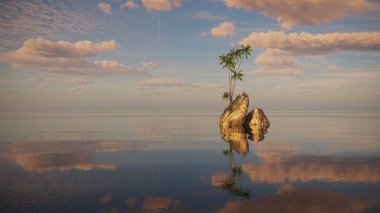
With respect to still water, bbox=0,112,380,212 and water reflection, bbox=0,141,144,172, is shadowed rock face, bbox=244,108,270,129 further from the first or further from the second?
water reflection, bbox=0,141,144,172

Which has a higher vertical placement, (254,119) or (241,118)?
(241,118)

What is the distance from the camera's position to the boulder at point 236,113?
89875 mm

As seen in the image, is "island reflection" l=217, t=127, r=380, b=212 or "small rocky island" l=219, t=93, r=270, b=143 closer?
"island reflection" l=217, t=127, r=380, b=212

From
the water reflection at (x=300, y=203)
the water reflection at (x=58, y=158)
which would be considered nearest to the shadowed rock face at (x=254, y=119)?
the water reflection at (x=58, y=158)

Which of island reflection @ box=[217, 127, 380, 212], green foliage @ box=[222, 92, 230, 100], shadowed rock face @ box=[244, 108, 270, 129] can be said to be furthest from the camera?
shadowed rock face @ box=[244, 108, 270, 129]

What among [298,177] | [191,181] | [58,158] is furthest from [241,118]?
[191,181]

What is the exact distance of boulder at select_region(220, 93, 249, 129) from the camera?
89.9 m

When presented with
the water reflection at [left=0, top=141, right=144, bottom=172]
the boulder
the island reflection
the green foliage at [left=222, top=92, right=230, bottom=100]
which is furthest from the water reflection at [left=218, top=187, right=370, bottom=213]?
the green foliage at [left=222, top=92, right=230, bottom=100]

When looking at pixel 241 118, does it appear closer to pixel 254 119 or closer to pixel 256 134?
pixel 254 119

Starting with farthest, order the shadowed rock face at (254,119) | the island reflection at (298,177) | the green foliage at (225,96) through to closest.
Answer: the shadowed rock face at (254,119)
the green foliage at (225,96)
the island reflection at (298,177)

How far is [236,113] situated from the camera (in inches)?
3637

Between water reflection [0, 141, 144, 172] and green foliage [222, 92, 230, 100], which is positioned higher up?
green foliage [222, 92, 230, 100]

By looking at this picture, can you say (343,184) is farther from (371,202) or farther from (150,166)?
(150,166)

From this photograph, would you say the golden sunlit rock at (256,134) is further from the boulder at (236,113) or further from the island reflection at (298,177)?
the island reflection at (298,177)
